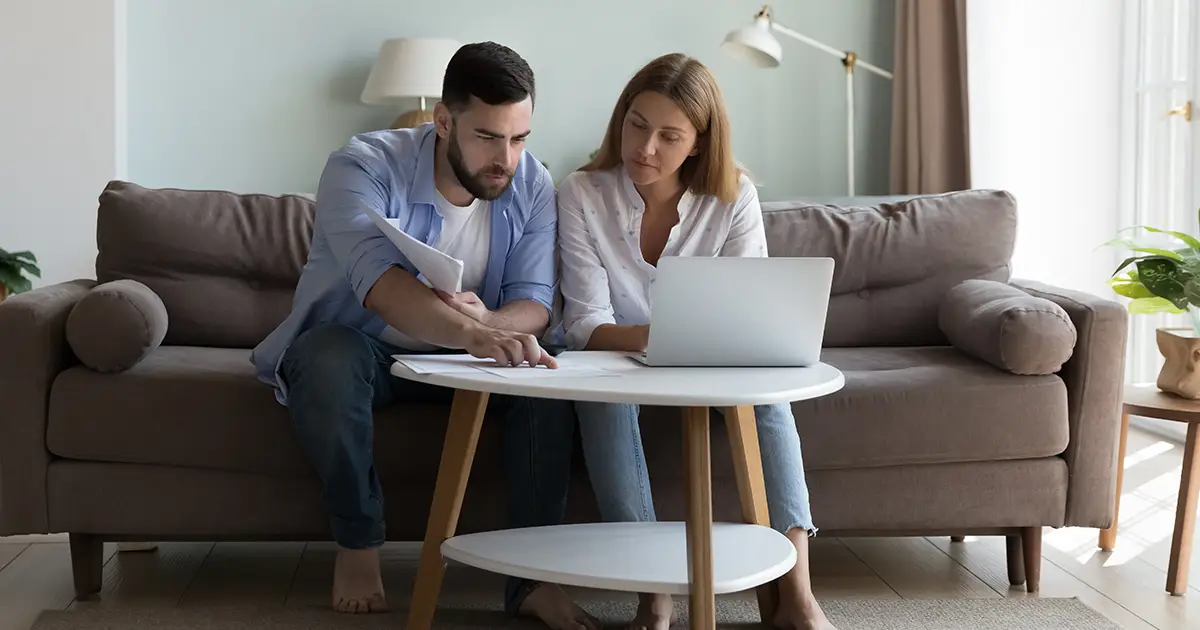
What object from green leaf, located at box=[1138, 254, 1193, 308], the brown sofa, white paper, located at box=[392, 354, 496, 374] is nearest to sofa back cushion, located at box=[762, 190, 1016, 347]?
the brown sofa

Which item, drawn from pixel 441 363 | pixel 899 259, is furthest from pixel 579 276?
pixel 899 259

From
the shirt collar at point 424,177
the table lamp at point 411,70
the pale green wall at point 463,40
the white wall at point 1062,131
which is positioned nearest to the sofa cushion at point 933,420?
the shirt collar at point 424,177

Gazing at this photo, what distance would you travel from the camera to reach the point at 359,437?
6.52 ft

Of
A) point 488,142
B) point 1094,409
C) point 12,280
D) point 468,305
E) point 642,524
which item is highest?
point 488,142

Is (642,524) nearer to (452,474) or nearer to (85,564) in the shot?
(452,474)

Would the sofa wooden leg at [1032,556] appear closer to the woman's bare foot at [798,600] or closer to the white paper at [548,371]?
the woman's bare foot at [798,600]

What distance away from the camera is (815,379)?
160cm

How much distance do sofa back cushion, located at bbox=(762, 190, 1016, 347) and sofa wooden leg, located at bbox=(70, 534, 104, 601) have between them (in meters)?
1.49

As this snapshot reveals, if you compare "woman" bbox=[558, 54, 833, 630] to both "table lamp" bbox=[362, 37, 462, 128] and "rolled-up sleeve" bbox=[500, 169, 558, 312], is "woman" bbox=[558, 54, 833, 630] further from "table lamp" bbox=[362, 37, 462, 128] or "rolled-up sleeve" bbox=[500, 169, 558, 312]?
"table lamp" bbox=[362, 37, 462, 128]

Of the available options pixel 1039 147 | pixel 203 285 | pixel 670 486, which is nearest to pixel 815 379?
pixel 670 486

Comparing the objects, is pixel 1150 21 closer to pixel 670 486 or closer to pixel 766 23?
pixel 766 23

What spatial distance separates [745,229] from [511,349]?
0.68 metres

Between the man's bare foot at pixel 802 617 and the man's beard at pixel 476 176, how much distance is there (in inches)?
31.7

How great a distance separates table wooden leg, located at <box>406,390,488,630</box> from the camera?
1.73 metres
